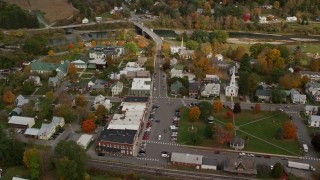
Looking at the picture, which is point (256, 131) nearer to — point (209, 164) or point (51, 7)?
point (209, 164)

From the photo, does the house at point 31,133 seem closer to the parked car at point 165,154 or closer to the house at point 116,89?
the house at point 116,89

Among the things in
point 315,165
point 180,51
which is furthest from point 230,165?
point 180,51

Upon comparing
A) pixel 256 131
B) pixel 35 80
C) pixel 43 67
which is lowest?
pixel 256 131

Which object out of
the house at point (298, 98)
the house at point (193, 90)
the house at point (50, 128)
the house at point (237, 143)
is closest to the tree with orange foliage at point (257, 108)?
the house at point (298, 98)

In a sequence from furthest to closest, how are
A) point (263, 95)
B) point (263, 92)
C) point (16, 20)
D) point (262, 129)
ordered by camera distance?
1. point (16, 20)
2. point (263, 92)
3. point (263, 95)
4. point (262, 129)

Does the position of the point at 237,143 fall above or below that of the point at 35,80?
below

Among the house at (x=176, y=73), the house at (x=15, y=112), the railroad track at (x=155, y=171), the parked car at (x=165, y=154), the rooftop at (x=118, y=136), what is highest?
the house at (x=176, y=73)

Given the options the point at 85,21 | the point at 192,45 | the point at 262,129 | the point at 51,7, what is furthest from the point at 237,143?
the point at 51,7
